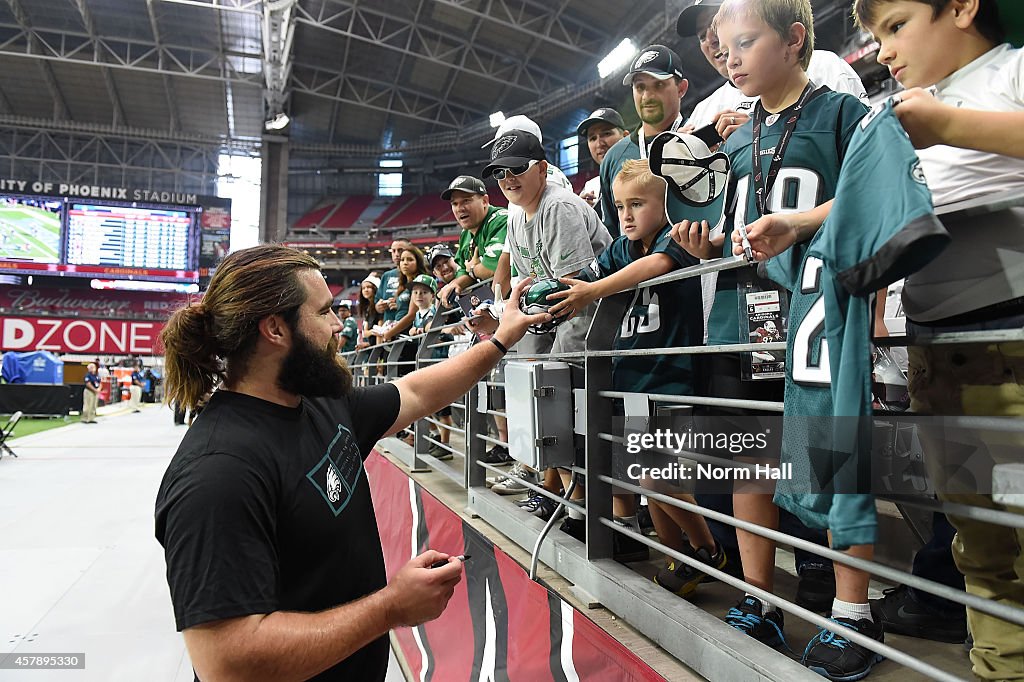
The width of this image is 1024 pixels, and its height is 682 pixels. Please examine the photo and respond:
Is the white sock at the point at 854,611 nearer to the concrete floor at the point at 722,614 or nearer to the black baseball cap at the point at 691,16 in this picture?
the concrete floor at the point at 722,614

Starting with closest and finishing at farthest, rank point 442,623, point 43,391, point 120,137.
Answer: point 442,623
point 43,391
point 120,137

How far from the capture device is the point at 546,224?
2143mm

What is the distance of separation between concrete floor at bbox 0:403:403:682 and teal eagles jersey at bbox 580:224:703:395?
169cm

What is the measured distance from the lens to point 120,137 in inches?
898

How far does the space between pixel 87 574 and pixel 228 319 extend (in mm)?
3180

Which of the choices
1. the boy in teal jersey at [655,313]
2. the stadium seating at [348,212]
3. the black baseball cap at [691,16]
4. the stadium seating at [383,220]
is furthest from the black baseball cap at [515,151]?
the stadium seating at [348,212]

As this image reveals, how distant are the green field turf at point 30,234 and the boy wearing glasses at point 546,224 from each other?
2592 cm

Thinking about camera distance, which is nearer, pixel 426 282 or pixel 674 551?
pixel 674 551

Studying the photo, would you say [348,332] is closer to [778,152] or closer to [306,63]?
[778,152]

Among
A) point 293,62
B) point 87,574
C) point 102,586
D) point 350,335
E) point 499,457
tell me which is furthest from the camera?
point 293,62

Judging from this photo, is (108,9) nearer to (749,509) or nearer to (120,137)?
(120,137)

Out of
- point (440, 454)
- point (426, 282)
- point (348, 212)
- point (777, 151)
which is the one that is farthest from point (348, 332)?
point (348, 212)

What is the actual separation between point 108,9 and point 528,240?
67.2 ft

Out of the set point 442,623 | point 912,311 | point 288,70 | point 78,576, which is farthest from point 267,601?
point 288,70
